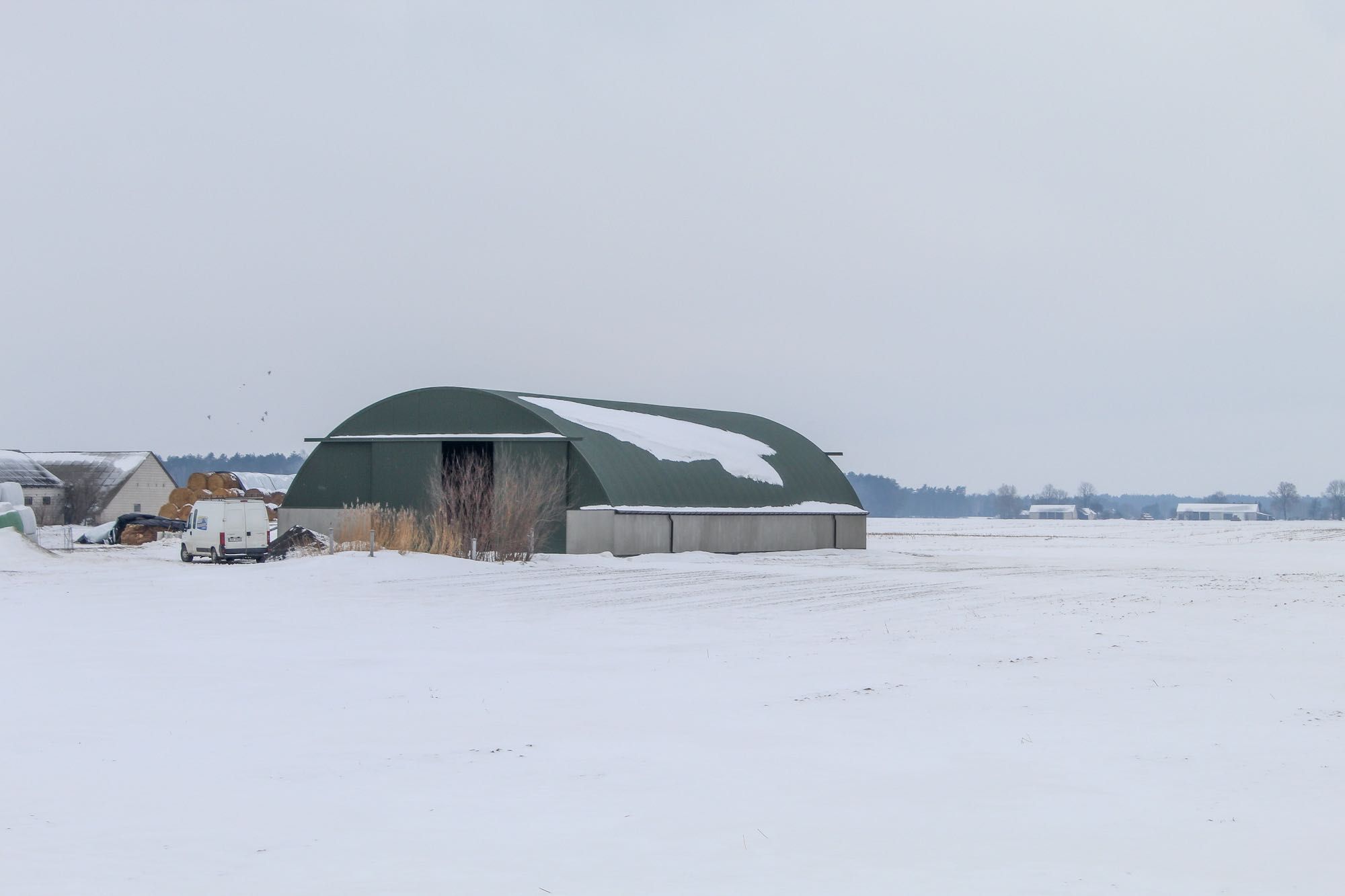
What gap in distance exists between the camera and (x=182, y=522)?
6394 cm

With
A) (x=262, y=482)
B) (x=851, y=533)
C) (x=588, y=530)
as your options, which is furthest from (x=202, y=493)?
(x=588, y=530)

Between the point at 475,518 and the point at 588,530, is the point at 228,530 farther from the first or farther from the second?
the point at 588,530

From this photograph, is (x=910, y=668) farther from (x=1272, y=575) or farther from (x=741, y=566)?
(x=1272, y=575)

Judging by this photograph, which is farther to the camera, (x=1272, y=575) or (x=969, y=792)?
(x=1272, y=575)

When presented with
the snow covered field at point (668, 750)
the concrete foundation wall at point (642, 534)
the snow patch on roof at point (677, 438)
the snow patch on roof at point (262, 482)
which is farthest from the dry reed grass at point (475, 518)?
the snow patch on roof at point (262, 482)

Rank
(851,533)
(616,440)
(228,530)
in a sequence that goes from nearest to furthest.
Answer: (228,530)
(616,440)
(851,533)

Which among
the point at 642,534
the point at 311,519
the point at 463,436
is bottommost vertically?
the point at 642,534

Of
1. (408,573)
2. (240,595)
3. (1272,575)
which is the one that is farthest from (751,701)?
(1272,575)

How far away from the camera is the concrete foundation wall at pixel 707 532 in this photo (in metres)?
43.3

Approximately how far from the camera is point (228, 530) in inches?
1597

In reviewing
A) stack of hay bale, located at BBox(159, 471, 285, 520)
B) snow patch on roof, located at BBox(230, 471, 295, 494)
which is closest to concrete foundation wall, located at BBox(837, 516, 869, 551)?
stack of hay bale, located at BBox(159, 471, 285, 520)

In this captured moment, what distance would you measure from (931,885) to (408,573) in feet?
91.5

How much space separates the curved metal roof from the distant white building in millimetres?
50070

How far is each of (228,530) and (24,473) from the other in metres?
56.2
